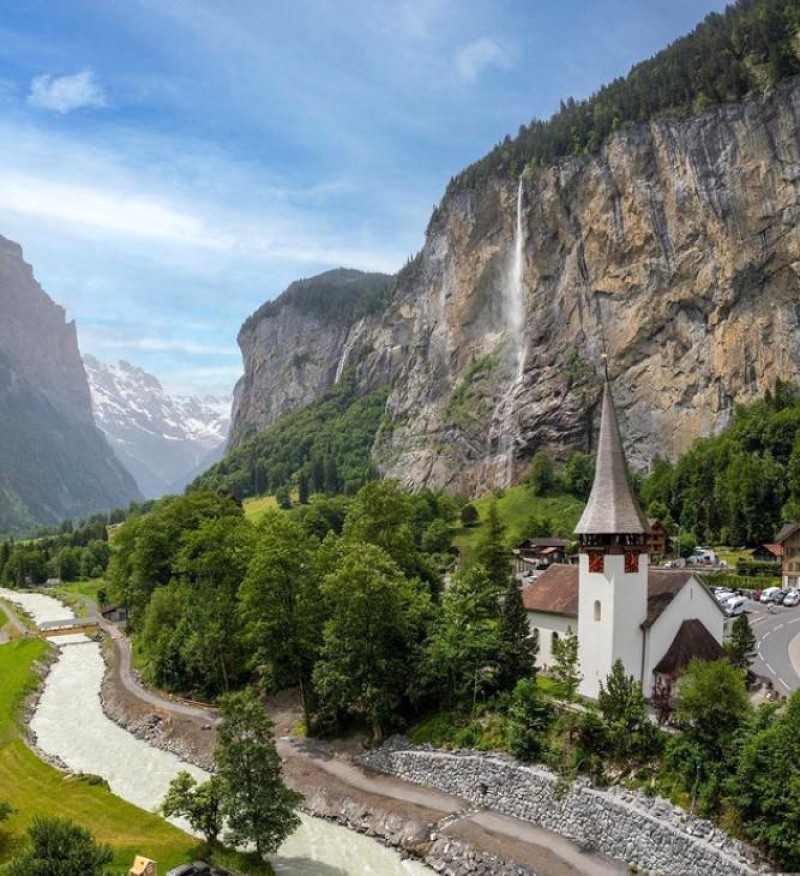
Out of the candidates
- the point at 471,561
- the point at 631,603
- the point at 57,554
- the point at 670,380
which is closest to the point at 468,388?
the point at 670,380

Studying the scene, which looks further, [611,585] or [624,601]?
[624,601]

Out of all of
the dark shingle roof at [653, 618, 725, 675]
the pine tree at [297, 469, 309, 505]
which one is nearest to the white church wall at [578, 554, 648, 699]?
the dark shingle roof at [653, 618, 725, 675]

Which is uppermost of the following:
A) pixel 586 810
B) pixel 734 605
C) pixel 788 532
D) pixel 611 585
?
pixel 788 532

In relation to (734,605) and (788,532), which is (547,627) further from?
(788,532)

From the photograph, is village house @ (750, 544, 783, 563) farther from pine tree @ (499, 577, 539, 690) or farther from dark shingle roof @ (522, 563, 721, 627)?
pine tree @ (499, 577, 539, 690)

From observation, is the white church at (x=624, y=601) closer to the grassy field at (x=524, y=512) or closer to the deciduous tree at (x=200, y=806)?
the deciduous tree at (x=200, y=806)

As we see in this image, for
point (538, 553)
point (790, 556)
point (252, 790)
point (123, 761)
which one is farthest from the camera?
point (538, 553)

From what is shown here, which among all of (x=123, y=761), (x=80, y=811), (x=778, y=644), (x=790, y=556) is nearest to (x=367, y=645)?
(x=80, y=811)
